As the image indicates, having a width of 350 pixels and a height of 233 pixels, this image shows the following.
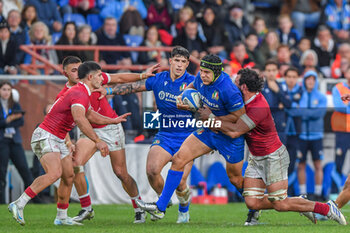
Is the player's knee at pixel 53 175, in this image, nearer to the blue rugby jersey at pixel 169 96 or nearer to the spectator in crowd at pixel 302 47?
the blue rugby jersey at pixel 169 96

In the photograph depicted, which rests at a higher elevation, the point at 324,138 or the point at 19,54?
the point at 19,54

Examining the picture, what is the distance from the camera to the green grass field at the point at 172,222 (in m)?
10.3

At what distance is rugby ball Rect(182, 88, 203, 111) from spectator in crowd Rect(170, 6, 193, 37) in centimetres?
837

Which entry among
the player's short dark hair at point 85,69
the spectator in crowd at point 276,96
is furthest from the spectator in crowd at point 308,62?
the player's short dark hair at point 85,69

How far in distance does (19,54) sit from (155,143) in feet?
20.0

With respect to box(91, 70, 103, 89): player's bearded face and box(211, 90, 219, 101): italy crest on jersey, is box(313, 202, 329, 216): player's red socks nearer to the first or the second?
box(211, 90, 219, 101): italy crest on jersey

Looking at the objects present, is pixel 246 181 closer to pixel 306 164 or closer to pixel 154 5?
pixel 306 164

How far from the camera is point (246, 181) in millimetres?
10688

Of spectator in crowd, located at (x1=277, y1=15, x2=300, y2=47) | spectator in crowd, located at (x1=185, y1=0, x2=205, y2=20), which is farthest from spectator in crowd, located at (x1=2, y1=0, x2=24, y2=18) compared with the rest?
spectator in crowd, located at (x1=277, y1=15, x2=300, y2=47)

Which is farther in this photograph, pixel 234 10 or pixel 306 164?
pixel 234 10

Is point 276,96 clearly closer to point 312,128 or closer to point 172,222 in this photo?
point 312,128

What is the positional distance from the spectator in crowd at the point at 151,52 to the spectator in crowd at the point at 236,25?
2162mm

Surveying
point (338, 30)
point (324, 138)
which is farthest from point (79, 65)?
point (338, 30)

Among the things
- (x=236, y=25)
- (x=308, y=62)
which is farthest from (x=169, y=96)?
→ (x=236, y=25)
